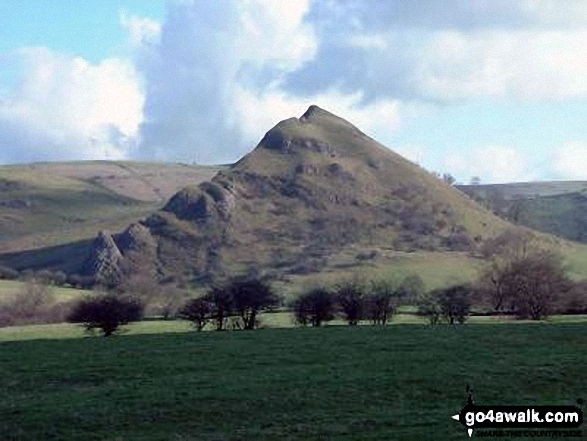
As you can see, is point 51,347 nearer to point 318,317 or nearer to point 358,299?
point 318,317

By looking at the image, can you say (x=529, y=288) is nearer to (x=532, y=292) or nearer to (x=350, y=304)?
(x=532, y=292)

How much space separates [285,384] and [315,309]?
4286cm

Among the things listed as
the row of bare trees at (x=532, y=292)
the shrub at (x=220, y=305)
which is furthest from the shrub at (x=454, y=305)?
the shrub at (x=220, y=305)

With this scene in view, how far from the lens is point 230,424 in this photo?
81.0 ft

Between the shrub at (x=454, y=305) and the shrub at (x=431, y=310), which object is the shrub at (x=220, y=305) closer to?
the shrub at (x=431, y=310)

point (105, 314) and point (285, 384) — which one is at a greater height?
point (105, 314)

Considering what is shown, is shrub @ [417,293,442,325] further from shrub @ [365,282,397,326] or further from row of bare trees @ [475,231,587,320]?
row of bare trees @ [475,231,587,320]

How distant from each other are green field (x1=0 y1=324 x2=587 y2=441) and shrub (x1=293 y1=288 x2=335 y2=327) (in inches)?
1071

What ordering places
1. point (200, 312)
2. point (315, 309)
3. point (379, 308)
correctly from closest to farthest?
1. point (315, 309)
2. point (200, 312)
3. point (379, 308)

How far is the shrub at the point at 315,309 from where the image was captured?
72812 millimetres

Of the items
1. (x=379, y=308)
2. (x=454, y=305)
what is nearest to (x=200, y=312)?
(x=379, y=308)

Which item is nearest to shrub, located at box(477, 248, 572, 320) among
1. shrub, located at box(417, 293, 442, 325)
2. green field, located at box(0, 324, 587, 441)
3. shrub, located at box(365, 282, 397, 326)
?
shrub, located at box(417, 293, 442, 325)

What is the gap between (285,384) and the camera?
30.0m

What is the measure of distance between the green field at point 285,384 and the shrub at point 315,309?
27197 millimetres
